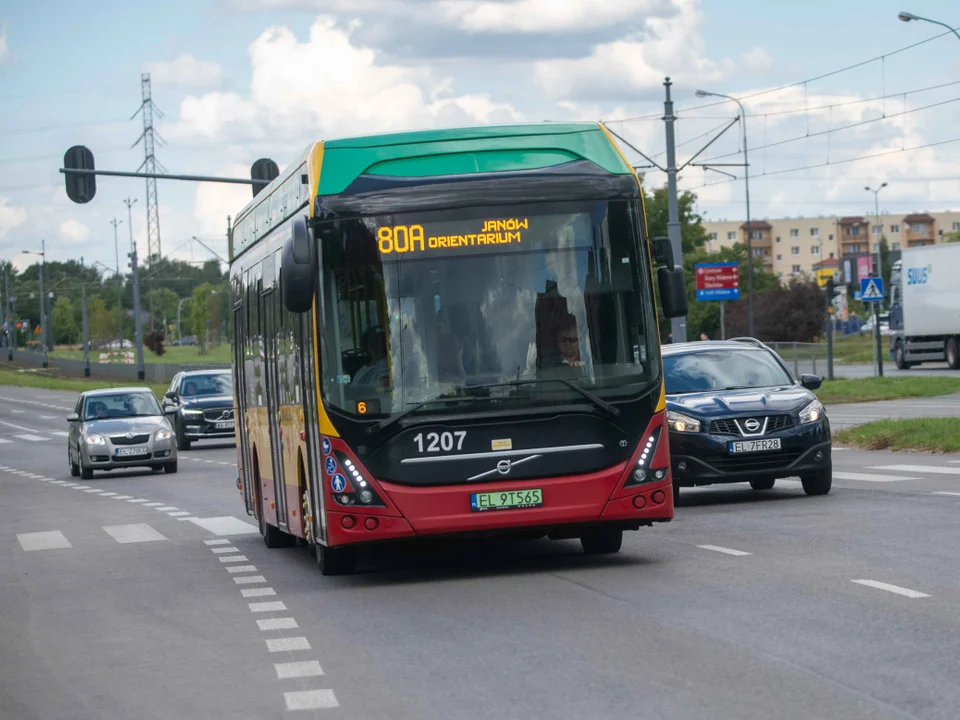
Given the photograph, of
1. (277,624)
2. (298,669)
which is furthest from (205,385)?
(298,669)

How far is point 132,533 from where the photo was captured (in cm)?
1989

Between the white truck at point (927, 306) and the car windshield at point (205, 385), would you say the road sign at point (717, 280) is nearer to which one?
the white truck at point (927, 306)

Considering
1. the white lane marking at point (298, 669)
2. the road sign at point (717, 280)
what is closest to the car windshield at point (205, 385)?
the road sign at point (717, 280)

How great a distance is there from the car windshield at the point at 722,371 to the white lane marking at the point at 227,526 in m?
4.78

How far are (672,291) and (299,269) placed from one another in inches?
102

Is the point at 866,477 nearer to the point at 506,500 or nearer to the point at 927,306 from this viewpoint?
the point at 506,500

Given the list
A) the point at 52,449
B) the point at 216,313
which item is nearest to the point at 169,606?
the point at 52,449

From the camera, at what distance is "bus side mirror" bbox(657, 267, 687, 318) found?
41.0 feet

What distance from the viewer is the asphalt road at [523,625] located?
7.55 metres

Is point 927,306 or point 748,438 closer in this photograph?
→ point 748,438

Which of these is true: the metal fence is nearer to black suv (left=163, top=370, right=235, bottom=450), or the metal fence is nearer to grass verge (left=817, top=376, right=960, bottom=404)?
black suv (left=163, top=370, right=235, bottom=450)

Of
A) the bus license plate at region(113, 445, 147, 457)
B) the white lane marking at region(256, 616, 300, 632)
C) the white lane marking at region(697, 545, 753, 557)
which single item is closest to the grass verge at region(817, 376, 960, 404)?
the bus license plate at region(113, 445, 147, 457)

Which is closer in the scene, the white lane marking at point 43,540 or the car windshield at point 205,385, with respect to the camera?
the white lane marking at point 43,540

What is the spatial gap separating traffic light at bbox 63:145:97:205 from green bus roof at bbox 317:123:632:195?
2610cm
